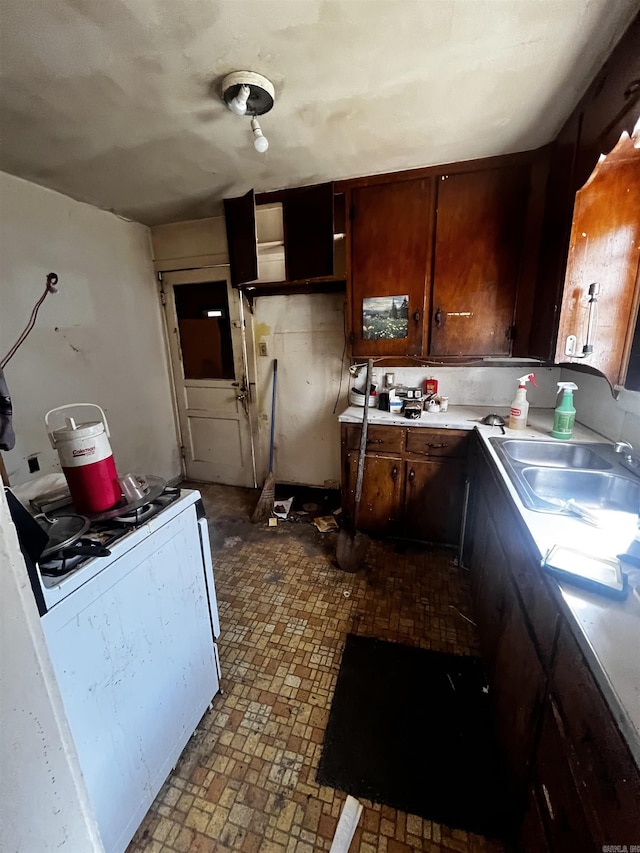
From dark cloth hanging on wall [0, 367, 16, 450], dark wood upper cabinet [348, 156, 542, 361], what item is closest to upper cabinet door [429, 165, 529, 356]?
dark wood upper cabinet [348, 156, 542, 361]

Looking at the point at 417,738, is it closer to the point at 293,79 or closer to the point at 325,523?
the point at 325,523

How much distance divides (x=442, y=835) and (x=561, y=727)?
700mm

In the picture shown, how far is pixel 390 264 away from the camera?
216 cm

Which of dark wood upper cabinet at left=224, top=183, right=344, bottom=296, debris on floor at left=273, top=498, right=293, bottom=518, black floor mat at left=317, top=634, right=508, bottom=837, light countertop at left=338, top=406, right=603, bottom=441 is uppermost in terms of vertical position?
dark wood upper cabinet at left=224, top=183, right=344, bottom=296

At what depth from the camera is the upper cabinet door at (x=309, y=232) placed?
7.27 feet

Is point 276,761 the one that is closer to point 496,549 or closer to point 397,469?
point 496,549

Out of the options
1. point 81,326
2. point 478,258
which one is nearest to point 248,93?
point 478,258

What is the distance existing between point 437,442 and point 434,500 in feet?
1.31

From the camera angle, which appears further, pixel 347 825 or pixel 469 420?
pixel 469 420

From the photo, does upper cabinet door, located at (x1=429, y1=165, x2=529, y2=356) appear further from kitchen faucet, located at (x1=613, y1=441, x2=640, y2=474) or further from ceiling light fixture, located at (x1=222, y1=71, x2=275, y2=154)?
ceiling light fixture, located at (x1=222, y1=71, x2=275, y2=154)

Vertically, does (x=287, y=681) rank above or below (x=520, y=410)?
below

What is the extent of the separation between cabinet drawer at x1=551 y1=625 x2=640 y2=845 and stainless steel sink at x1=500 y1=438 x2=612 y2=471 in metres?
1.03

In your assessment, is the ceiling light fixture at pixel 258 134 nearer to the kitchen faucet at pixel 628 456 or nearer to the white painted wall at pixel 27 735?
the white painted wall at pixel 27 735

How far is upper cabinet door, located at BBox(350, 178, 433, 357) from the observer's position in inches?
81.9
